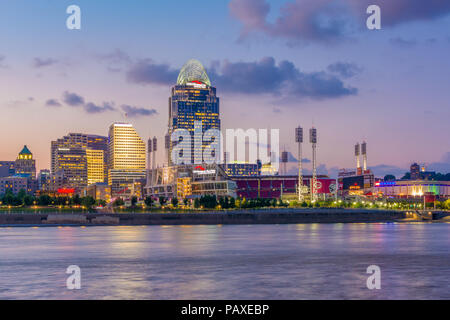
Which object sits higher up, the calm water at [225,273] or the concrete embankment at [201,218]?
the calm water at [225,273]

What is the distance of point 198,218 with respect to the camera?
6599 inches

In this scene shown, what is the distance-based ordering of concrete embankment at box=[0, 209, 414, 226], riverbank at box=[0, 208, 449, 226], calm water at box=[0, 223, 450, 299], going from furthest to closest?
concrete embankment at box=[0, 209, 414, 226], riverbank at box=[0, 208, 449, 226], calm water at box=[0, 223, 450, 299]

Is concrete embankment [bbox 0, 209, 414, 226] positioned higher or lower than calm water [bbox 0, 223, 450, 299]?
lower

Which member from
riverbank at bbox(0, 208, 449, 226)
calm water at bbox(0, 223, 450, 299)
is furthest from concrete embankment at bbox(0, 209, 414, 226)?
calm water at bbox(0, 223, 450, 299)

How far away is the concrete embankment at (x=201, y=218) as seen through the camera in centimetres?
15938

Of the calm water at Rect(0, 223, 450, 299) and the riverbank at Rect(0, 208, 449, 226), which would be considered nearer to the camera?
the calm water at Rect(0, 223, 450, 299)

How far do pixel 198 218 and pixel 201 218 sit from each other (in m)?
1.15

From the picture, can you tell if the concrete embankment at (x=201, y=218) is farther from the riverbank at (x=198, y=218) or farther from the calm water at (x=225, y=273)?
the calm water at (x=225, y=273)

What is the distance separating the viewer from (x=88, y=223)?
520ft

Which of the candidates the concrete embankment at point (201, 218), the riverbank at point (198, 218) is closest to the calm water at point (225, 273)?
the riverbank at point (198, 218)

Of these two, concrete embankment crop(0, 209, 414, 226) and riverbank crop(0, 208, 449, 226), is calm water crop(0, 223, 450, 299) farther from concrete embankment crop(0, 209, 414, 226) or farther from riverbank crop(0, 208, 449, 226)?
concrete embankment crop(0, 209, 414, 226)

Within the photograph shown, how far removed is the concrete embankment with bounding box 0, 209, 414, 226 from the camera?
15938 cm

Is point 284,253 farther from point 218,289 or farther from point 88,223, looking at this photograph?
point 88,223

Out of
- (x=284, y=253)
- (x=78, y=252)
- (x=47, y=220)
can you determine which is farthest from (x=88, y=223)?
(x=284, y=253)
